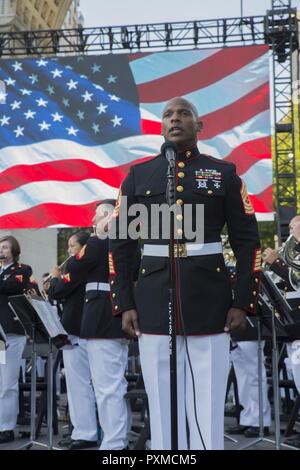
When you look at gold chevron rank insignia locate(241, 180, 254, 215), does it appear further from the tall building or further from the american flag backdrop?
→ the tall building

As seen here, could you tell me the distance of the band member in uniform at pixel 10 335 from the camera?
294 inches

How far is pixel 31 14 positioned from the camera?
3153cm

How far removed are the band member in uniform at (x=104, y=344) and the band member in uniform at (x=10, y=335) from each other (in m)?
1.42

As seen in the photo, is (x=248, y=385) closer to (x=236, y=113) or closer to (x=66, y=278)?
(x=66, y=278)

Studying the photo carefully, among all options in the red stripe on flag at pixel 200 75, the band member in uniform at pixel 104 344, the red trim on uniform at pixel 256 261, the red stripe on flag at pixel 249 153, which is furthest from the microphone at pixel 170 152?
the red stripe on flag at pixel 200 75

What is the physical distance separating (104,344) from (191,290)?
274 cm

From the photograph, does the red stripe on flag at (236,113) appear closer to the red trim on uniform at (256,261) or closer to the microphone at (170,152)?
the red trim on uniform at (256,261)

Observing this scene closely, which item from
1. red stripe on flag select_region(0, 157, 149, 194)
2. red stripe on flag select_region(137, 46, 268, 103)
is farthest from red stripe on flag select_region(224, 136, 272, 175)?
red stripe on flag select_region(0, 157, 149, 194)

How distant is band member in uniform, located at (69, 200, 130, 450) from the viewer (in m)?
6.07

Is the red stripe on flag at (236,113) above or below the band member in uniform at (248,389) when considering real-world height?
above

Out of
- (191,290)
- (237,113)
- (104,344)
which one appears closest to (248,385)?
(104,344)

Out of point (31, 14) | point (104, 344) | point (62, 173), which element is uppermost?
point (31, 14)
